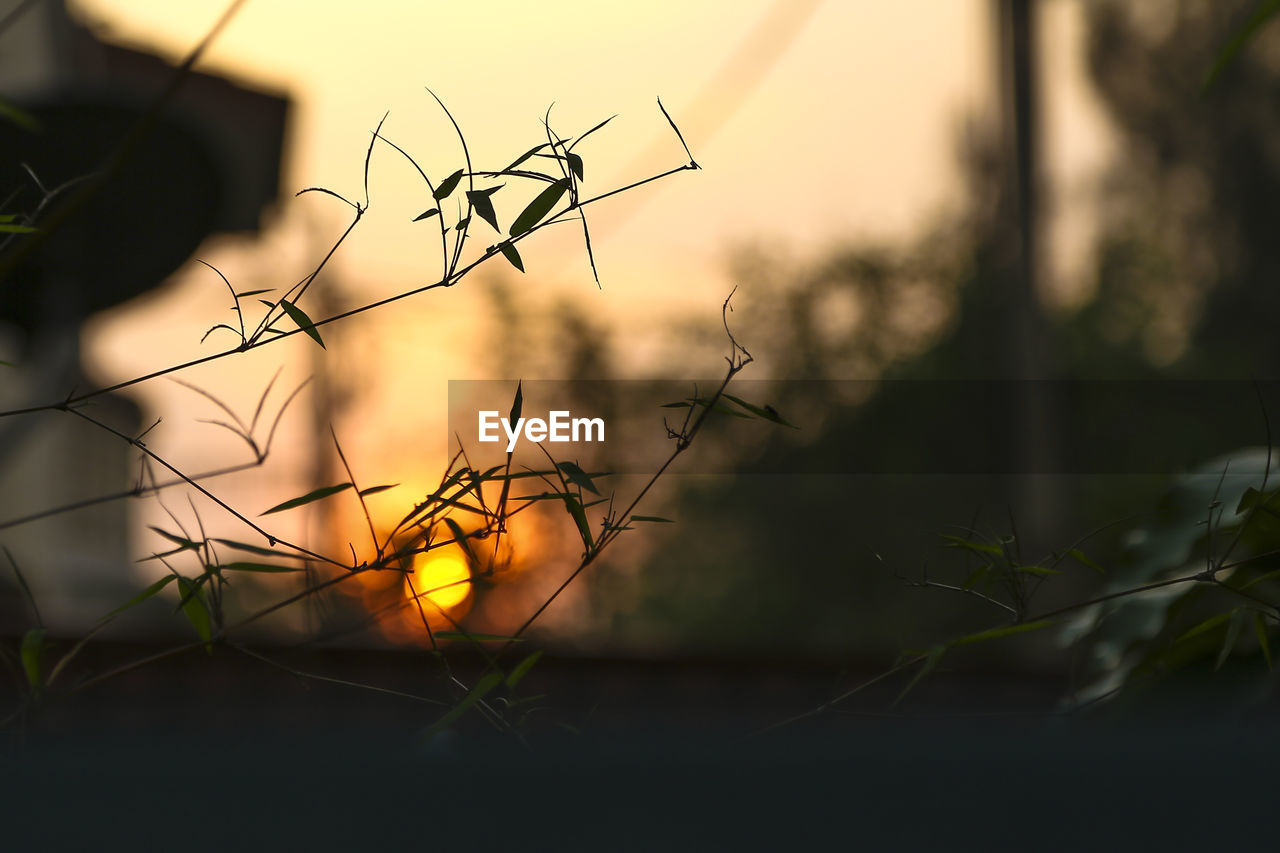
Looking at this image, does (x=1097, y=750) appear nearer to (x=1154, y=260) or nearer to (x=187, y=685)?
(x=187, y=685)

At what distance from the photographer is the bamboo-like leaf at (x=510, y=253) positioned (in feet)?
1.26

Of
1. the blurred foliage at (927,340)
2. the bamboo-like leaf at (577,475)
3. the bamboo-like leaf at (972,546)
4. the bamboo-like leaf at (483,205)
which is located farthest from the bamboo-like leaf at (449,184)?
the blurred foliage at (927,340)

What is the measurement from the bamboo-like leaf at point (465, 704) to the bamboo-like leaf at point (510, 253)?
6.2 inches

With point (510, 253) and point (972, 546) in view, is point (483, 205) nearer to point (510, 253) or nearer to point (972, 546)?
point (510, 253)

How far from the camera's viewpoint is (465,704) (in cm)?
31

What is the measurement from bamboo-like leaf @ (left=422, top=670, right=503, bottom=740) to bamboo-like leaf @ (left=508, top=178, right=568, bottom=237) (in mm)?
169

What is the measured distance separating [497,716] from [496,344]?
669 centimetres

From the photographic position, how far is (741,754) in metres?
0.17

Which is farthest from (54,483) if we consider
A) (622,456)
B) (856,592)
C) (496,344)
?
(856,592)

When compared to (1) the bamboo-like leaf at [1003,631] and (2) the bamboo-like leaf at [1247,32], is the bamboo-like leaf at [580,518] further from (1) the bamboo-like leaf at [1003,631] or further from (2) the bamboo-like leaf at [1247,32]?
(2) the bamboo-like leaf at [1247,32]

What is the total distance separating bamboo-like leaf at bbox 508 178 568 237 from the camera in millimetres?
396

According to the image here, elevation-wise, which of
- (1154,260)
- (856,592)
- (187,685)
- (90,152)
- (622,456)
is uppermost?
(1154,260)

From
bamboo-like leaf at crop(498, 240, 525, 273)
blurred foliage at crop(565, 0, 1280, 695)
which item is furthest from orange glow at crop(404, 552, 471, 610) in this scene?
blurred foliage at crop(565, 0, 1280, 695)

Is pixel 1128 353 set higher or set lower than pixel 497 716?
higher
